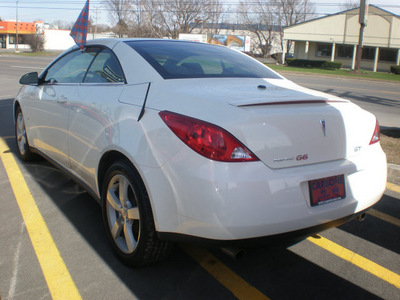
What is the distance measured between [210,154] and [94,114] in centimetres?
130

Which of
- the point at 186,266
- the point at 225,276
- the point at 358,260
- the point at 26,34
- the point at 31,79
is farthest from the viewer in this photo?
the point at 26,34

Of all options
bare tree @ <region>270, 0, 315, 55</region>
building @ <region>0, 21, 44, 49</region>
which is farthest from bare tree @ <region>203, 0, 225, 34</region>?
building @ <region>0, 21, 44, 49</region>

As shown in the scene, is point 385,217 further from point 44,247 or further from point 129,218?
point 44,247

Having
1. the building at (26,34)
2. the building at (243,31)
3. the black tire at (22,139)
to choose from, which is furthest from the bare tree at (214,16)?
the black tire at (22,139)

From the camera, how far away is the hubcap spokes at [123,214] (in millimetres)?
2814

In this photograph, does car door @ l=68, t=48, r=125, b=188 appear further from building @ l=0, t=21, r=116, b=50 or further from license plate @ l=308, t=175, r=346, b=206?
building @ l=0, t=21, r=116, b=50

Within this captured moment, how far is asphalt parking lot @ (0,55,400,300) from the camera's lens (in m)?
2.62

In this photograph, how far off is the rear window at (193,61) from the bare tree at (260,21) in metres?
63.3

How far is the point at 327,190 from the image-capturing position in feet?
8.03

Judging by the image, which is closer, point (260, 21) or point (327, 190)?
point (327, 190)

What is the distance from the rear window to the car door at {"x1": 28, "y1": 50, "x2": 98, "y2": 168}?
67 cm

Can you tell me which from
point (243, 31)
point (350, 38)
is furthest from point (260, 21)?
point (350, 38)

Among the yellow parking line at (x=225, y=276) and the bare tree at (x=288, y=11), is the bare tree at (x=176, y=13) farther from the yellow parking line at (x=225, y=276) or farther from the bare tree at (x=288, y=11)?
the yellow parking line at (x=225, y=276)

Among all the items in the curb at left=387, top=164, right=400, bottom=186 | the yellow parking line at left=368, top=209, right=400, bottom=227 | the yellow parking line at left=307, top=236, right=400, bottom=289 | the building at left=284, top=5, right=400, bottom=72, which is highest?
the building at left=284, top=5, right=400, bottom=72
